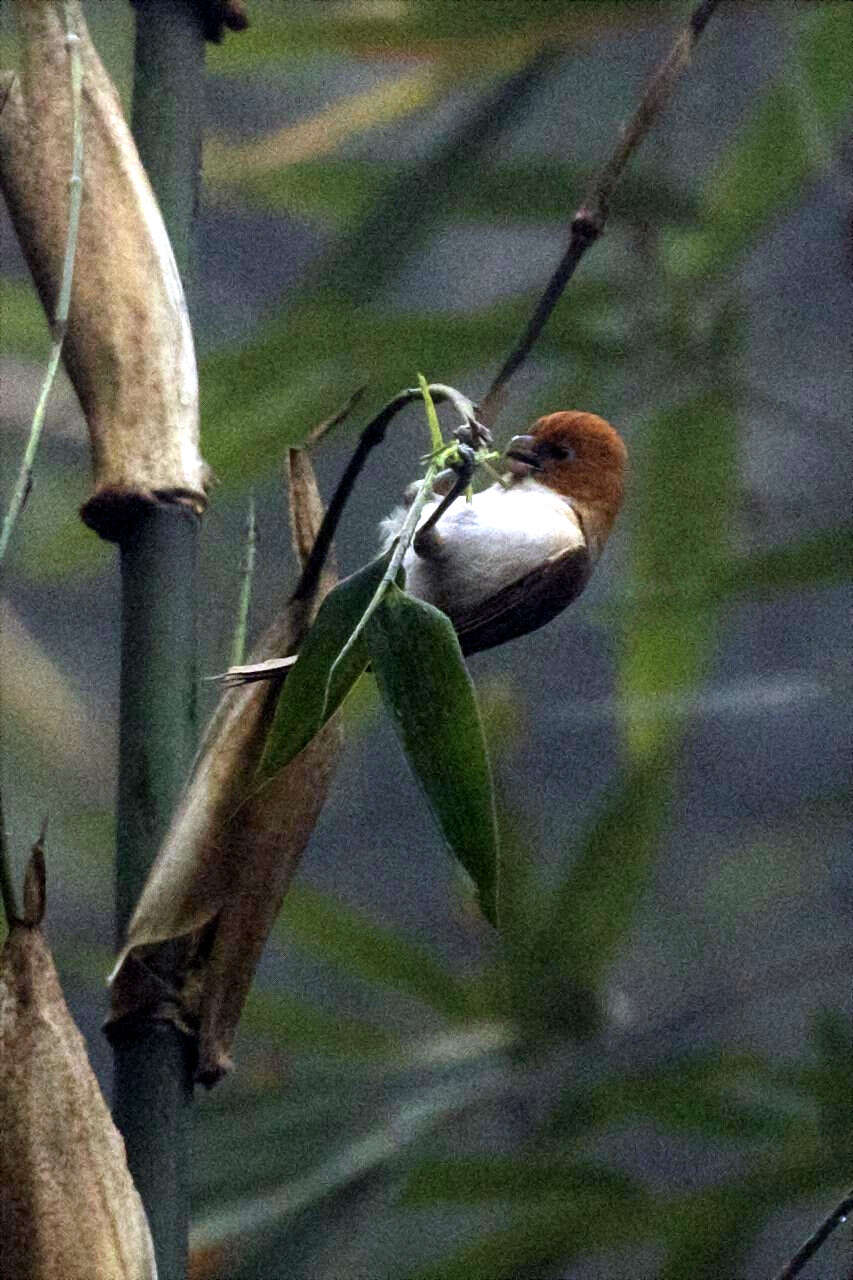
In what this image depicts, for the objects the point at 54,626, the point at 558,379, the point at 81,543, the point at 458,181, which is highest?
the point at 458,181

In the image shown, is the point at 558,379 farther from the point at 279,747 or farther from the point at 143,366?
the point at 279,747

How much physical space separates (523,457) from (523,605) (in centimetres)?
21

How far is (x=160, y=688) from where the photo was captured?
59 centimetres

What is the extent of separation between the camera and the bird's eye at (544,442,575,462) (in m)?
1.06

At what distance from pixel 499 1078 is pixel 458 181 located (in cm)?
54

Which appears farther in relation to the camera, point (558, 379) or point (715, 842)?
point (715, 842)

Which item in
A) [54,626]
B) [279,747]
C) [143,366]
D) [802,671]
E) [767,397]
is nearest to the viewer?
[279,747]

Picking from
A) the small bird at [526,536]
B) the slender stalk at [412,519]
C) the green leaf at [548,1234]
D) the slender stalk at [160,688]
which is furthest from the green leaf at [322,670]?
the green leaf at [548,1234]

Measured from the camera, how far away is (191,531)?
0.61 m

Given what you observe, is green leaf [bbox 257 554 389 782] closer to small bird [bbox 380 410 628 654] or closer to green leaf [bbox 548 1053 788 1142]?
small bird [bbox 380 410 628 654]

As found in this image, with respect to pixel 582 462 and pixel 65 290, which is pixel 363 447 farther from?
pixel 582 462

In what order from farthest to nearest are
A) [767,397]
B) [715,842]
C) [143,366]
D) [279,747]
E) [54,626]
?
[54,626], [715,842], [767,397], [143,366], [279,747]

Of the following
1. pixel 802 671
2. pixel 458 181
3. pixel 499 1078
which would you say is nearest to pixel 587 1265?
pixel 499 1078

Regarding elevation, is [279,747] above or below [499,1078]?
above
